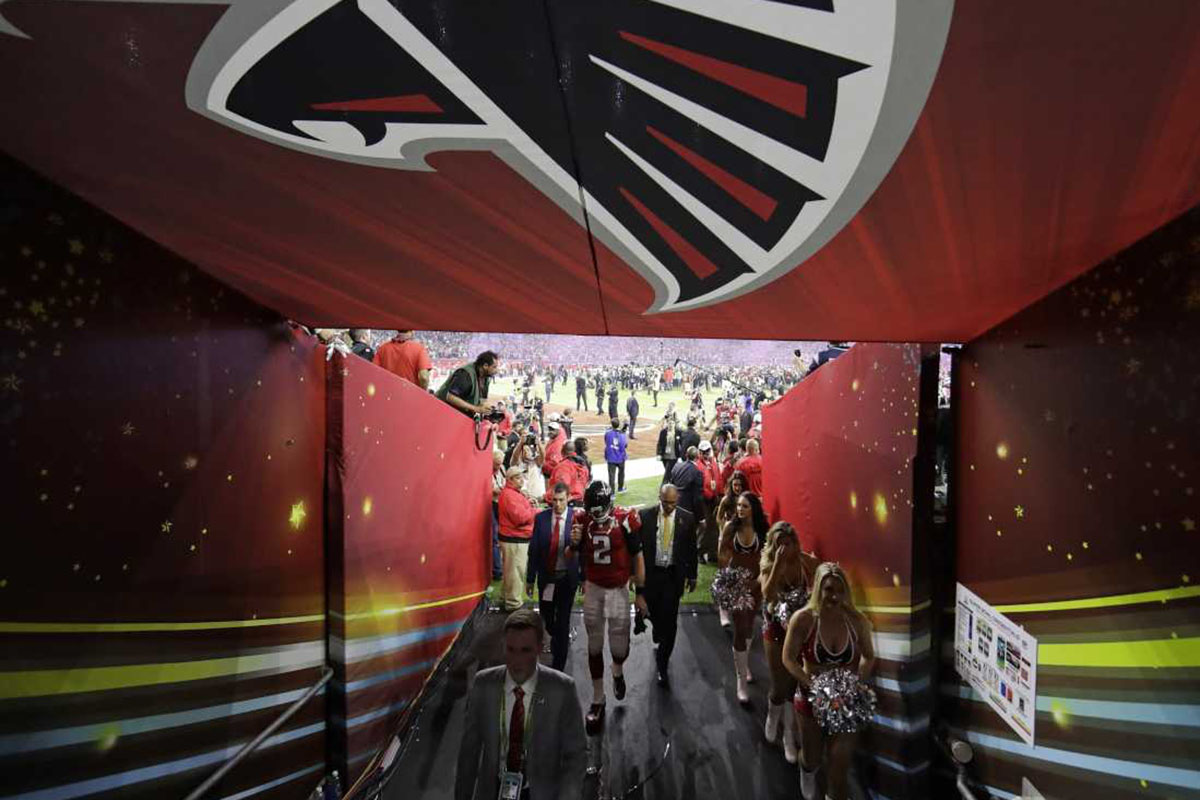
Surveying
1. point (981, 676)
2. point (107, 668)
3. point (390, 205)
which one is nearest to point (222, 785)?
point (107, 668)

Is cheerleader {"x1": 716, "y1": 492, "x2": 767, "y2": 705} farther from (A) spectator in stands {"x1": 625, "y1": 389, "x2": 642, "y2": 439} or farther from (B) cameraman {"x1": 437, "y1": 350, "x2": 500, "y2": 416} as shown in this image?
(A) spectator in stands {"x1": 625, "y1": 389, "x2": 642, "y2": 439}

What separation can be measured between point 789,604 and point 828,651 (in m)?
0.65

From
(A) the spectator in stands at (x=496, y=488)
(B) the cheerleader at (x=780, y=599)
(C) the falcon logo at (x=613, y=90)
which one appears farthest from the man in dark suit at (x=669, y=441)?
(C) the falcon logo at (x=613, y=90)

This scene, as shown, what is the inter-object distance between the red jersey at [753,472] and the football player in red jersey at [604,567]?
2.81 meters

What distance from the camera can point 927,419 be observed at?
3.39 m

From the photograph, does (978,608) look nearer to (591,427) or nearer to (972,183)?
(972,183)

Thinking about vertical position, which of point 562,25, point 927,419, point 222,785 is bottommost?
point 222,785

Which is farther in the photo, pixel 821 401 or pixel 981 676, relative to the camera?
pixel 821 401

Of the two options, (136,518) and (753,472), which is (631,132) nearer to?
(136,518)

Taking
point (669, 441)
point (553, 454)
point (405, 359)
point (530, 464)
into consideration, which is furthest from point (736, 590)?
point (669, 441)

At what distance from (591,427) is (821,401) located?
9.33m

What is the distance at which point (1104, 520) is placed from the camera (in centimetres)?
218

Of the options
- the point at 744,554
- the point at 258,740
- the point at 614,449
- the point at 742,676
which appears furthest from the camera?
the point at 614,449

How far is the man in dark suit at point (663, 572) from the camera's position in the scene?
5434mm
